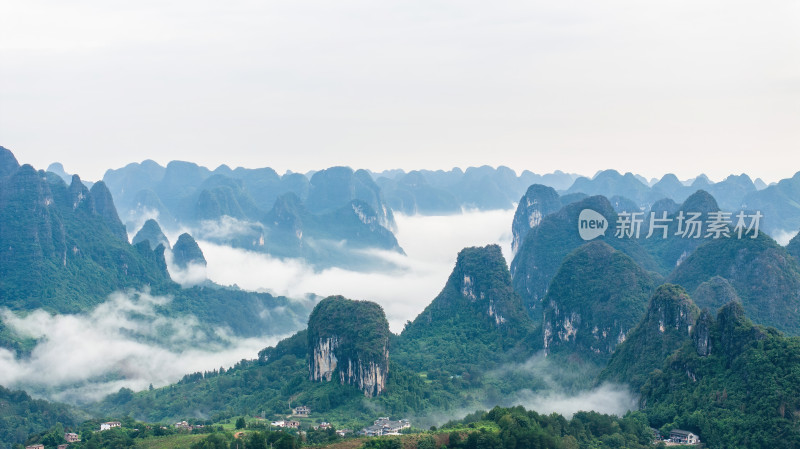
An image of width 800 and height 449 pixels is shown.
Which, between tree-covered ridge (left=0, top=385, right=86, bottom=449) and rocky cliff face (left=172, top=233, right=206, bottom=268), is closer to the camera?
tree-covered ridge (left=0, top=385, right=86, bottom=449)

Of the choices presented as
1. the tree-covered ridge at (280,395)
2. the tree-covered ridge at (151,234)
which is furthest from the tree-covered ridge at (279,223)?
the tree-covered ridge at (280,395)

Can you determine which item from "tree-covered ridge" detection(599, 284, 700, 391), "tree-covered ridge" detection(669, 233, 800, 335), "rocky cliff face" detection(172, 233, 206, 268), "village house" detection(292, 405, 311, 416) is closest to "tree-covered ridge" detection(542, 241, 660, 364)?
"tree-covered ridge" detection(669, 233, 800, 335)

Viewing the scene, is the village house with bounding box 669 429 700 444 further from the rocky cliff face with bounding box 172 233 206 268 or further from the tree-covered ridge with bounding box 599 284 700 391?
Result: the rocky cliff face with bounding box 172 233 206 268

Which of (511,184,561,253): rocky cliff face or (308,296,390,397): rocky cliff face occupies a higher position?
(511,184,561,253): rocky cliff face

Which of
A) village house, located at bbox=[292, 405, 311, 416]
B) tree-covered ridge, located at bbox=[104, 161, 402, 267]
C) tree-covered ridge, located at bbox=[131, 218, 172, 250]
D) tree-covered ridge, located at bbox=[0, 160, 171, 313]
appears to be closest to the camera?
village house, located at bbox=[292, 405, 311, 416]

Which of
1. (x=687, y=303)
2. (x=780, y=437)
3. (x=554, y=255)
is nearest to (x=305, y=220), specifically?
(x=554, y=255)

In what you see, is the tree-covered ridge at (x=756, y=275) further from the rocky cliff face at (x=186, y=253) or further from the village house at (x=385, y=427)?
the rocky cliff face at (x=186, y=253)
